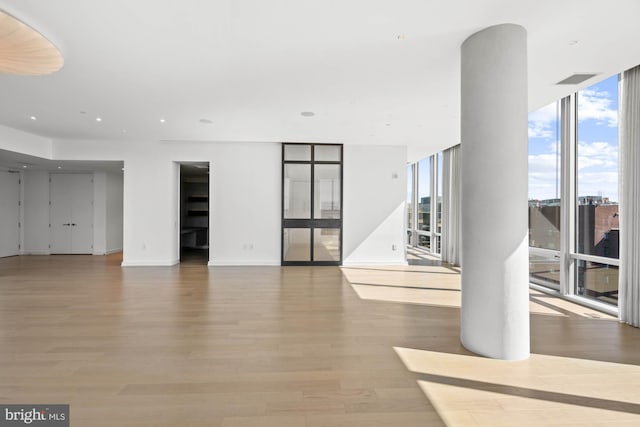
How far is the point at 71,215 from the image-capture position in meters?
11.0

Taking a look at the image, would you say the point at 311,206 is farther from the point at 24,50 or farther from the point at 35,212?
the point at 35,212

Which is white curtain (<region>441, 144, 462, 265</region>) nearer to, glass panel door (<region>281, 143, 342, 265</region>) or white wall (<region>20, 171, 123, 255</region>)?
glass panel door (<region>281, 143, 342, 265</region>)

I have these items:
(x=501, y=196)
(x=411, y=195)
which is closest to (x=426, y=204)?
(x=411, y=195)

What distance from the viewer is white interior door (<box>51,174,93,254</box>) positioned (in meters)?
11.0

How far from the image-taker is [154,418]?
2.28 metres

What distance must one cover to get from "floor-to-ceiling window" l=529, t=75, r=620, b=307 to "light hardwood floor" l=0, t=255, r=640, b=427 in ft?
2.23

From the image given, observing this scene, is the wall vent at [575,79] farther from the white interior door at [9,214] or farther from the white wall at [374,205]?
the white interior door at [9,214]

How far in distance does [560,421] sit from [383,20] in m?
3.68

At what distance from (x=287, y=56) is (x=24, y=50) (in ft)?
9.06

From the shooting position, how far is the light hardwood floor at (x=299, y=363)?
93.7 inches

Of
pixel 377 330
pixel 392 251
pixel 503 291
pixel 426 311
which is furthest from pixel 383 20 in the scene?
pixel 392 251

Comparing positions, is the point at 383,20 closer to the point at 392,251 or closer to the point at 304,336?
the point at 304,336

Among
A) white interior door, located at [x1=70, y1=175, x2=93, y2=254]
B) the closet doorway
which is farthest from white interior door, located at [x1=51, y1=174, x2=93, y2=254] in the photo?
the closet doorway

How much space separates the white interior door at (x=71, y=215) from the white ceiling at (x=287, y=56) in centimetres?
455
